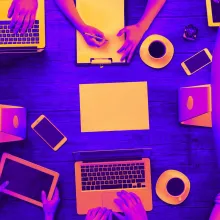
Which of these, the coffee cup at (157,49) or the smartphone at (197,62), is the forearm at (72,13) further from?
the smartphone at (197,62)

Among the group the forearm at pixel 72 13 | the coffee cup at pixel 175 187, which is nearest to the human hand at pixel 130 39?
the forearm at pixel 72 13

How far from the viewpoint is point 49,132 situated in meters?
1.91

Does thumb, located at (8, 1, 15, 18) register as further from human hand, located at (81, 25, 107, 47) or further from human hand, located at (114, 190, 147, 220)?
human hand, located at (114, 190, 147, 220)

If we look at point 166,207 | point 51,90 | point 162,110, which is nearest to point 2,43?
point 51,90

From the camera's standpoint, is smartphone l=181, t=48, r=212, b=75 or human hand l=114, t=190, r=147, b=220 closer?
human hand l=114, t=190, r=147, b=220

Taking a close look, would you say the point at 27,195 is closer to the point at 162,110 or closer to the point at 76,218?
the point at 76,218

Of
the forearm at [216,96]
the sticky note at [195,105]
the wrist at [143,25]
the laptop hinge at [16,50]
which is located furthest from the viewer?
the wrist at [143,25]

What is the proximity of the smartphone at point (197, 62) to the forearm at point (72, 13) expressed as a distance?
614 mm

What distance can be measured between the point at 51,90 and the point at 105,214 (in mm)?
736

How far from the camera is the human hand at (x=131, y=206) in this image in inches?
72.1

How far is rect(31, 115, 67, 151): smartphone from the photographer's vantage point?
1.91 meters

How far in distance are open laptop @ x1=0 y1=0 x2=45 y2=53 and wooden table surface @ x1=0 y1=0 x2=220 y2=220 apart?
0.09 meters

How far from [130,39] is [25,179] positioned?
942 millimetres

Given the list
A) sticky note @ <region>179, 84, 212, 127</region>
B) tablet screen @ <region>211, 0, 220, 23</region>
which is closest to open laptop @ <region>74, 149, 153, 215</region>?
sticky note @ <region>179, 84, 212, 127</region>
